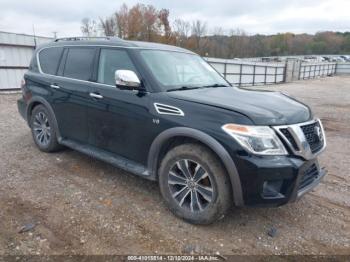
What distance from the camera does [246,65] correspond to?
954 inches

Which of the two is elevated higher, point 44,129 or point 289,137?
point 289,137

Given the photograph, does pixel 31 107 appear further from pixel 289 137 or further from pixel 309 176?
pixel 309 176

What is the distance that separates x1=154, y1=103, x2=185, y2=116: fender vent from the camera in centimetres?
303

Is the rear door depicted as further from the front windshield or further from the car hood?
the car hood

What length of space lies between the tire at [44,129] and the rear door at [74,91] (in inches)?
10.8

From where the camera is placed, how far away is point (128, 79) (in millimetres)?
3301

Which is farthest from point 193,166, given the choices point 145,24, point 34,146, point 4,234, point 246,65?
point 145,24

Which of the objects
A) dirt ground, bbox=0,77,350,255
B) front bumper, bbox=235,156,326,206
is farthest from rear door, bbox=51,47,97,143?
front bumper, bbox=235,156,326,206

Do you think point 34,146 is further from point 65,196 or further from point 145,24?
point 145,24

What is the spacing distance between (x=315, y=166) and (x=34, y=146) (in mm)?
4710

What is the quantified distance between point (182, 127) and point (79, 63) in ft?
7.15

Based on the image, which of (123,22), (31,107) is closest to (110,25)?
(123,22)

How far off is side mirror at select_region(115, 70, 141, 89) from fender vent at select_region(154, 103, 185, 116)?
36cm

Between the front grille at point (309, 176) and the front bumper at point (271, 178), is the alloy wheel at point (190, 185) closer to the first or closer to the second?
the front bumper at point (271, 178)
